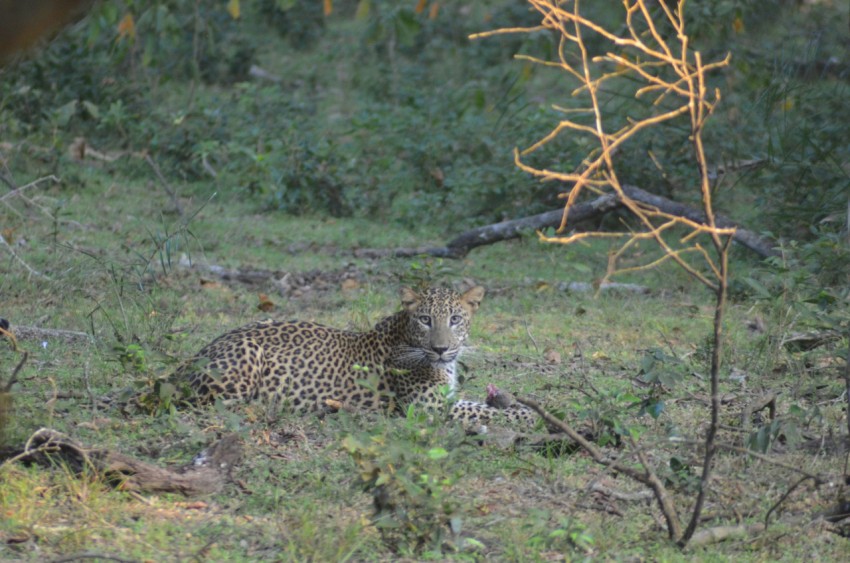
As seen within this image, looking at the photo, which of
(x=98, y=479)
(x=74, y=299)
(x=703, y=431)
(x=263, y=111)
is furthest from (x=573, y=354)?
(x=263, y=111)

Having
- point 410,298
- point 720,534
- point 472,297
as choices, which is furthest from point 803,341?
point 720,534

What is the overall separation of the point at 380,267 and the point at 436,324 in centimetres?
350

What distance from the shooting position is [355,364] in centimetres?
658

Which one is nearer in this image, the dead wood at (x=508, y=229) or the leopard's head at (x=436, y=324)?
the leopard's head at (x=436, y=324)

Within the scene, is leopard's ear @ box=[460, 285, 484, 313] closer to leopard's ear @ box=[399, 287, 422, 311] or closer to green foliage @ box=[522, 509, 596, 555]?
leopard's ear @ box=[399, 287, 422, 311]

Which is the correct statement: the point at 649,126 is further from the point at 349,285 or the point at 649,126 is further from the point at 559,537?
the point at 559,537

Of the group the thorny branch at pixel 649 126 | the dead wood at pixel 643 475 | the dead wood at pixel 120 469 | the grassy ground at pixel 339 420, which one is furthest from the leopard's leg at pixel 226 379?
the dead wood at pixel 643 475

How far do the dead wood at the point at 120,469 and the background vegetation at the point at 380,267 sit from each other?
0.07 meters

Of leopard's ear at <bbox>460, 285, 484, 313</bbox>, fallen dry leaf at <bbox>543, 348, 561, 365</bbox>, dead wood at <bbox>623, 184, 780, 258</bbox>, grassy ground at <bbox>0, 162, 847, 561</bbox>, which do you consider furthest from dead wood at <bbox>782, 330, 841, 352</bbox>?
leopard's ear at <bbox>460, 285, 484, 313</bbox>

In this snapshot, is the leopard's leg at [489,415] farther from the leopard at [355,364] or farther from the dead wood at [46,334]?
the dead wood at [46,334]

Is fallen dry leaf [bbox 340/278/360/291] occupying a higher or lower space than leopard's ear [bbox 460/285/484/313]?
lower

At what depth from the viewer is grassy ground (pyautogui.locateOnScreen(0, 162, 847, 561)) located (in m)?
4.44

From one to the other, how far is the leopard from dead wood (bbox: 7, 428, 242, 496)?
118 centimetres

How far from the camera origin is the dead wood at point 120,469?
4.80 meters
